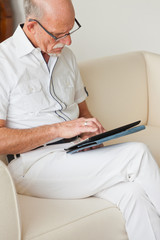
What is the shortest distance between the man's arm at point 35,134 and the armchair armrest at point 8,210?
300mm

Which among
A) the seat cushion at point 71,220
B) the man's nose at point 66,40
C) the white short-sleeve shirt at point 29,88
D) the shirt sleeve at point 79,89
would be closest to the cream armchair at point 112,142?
the seat cushion at point 71,220

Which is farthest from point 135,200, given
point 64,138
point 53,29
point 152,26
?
point 152,26

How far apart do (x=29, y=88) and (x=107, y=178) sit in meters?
0.49

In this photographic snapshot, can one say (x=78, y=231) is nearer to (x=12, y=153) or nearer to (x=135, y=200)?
(x=135, y=200)

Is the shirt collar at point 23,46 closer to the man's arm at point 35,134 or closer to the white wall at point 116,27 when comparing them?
the man's arm at point 35,134

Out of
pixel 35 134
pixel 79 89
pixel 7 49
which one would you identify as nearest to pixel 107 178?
pixel 35 134

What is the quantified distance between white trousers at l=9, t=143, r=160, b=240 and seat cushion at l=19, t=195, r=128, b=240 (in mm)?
41

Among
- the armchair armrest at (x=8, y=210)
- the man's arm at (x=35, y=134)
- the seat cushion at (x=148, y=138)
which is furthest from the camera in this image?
the seat cushion at (x=148, y=138)

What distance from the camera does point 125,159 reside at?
1754 mm

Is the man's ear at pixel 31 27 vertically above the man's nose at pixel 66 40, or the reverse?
the man's ear at pixel 31 27

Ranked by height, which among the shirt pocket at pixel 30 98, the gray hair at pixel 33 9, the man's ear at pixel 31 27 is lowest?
the shirt pocket at pixel 30 98

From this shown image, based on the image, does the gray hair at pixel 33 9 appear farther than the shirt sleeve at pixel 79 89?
No

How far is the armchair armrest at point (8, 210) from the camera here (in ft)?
4.82

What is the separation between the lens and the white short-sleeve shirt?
6.17 ft
